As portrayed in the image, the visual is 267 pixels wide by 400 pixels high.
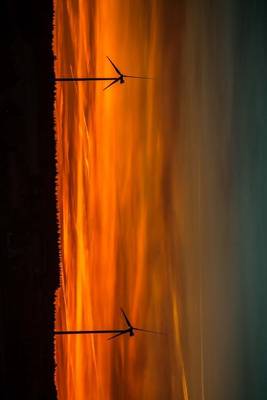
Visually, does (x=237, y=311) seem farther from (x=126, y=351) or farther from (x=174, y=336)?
(x=126, y=351)

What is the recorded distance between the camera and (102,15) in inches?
227

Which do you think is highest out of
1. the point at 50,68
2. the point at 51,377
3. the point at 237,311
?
the point at 50,68

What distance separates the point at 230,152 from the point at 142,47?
123 centimetres

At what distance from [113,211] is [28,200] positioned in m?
0.74

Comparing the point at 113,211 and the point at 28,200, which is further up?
the point at 28,200

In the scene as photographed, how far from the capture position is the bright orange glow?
18.8 ft

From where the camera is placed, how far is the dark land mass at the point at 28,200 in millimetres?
5672

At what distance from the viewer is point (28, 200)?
5738mm

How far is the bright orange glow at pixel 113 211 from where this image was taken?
18.8 ft

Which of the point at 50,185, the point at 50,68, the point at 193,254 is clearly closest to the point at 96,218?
the point at 50,185

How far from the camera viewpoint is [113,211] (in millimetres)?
5816

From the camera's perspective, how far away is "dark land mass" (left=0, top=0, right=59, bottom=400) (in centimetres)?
567

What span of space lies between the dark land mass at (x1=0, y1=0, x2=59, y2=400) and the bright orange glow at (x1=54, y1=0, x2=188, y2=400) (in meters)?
0.10

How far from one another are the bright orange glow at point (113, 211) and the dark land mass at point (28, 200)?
97 mm
